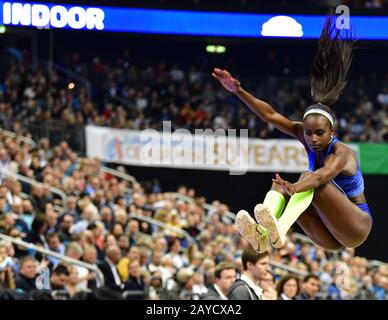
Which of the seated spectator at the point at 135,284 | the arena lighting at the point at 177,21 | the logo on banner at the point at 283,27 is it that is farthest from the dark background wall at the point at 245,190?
the seated spectator at the point at 135,284

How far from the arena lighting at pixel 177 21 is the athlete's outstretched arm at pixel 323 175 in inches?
549

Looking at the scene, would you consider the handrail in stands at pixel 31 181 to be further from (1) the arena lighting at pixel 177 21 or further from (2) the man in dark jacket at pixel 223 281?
(2) the man in dark jacket at pixel 223 281

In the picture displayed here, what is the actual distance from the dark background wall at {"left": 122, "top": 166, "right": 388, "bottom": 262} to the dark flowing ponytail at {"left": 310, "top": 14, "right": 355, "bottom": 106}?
14940 millimetres

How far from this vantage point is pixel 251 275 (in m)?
8.11

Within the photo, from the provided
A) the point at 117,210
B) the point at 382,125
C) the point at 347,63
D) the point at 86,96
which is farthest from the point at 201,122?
the point at 347,63

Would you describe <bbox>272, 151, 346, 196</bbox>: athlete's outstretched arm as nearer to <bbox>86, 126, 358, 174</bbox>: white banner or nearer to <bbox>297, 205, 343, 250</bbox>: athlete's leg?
<bbox>297, 205, 343, 250</bbox>: athlete's leg

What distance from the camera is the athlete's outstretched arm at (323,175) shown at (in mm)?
7260

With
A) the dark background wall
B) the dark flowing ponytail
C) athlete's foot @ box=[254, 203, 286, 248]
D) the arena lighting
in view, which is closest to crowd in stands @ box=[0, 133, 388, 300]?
athlete's foot @ box=[254, 203, 286, 248]

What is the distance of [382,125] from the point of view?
2489cm

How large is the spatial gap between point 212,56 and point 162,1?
148 inches

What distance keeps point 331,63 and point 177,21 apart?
16.4 m

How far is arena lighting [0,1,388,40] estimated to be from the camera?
69.5 feet

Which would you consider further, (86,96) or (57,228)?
(86,96)

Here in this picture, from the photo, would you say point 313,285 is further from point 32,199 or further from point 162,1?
point 162,1
